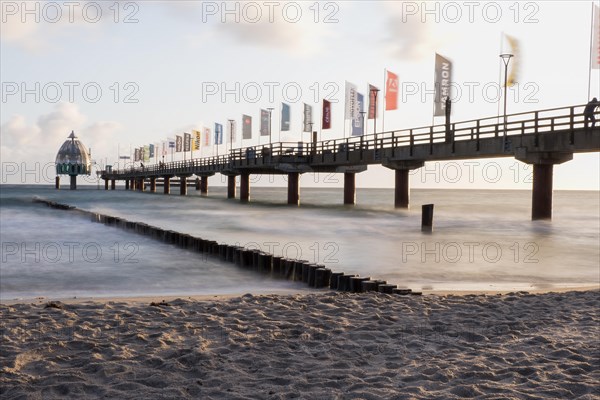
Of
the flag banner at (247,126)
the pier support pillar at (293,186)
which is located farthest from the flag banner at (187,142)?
the pier support pillar at (293,186)

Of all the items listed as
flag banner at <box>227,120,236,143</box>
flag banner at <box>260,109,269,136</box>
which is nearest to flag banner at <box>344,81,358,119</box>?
flag banner at <box>260,109,269,136</box>

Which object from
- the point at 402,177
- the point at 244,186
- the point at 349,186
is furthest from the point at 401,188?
the point at 244,186

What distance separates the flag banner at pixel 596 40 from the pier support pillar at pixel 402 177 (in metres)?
13.7

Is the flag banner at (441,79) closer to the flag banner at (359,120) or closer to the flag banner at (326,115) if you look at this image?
the flag banner at (359,120)

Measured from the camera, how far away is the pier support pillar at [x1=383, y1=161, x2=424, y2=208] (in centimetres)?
4438

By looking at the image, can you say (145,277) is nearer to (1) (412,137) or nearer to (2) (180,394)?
(2) (180,394)

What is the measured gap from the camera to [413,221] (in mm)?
37594

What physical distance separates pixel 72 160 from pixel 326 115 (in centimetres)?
11761

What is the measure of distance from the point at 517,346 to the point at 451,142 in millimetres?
31307

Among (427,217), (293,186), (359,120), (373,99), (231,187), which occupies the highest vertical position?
(373,99)

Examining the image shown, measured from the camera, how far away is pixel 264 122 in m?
67.5

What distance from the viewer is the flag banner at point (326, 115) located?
184ft

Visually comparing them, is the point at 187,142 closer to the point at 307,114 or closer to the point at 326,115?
the point at 307,114

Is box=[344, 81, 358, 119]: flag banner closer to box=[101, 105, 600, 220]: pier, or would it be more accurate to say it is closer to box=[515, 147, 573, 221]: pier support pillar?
box=[101, 105, 600, 220]: pier
